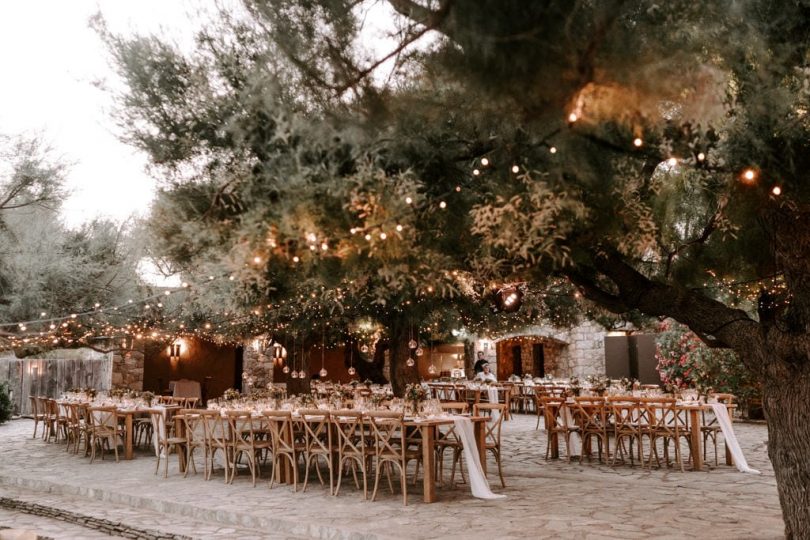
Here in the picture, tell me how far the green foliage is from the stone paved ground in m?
7.95

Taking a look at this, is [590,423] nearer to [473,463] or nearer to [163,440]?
[473,463]

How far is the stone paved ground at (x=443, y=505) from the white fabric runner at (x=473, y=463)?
19 cm

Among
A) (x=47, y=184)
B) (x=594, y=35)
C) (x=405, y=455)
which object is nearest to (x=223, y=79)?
(x=594, y=35)

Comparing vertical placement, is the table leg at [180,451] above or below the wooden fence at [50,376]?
below

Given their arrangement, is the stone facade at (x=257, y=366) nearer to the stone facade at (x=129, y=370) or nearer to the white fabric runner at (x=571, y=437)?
the stone facade at (x=129, y=370)

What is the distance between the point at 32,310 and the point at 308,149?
843 cm

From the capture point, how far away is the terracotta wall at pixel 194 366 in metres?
20.3

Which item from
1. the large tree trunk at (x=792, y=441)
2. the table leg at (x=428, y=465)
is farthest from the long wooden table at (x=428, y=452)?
the large tree trunk at (x=792, y=441)

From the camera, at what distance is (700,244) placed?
5.24 m

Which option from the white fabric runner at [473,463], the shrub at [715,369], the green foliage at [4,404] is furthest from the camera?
the green foliage at [4,404]

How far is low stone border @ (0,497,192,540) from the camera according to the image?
18.7 feet

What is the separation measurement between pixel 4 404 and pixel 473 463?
13.6 m

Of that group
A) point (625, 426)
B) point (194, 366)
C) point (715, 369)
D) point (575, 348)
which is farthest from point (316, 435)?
point (194, 366)

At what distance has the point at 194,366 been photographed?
840 inches
